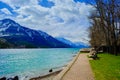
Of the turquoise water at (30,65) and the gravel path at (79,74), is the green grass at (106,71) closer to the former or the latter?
the gravel path at (79,74)

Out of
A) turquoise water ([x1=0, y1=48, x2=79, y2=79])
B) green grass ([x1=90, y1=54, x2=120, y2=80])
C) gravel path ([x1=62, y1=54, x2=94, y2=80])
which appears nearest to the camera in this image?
gravel path ([x1=62, y1=54, x2=94, y2=80])

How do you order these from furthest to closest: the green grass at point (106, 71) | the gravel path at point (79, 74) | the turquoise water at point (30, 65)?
the turquoise water at point (30, 65)
the green grass at point (106, 71)
the gravel path at point (79, 74)

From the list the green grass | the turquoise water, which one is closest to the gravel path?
the green grass

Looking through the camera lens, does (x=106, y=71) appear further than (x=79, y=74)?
Yes

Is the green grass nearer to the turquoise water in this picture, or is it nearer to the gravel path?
the gravel path

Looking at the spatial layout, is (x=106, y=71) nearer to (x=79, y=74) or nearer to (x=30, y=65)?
(x=79, y=74)

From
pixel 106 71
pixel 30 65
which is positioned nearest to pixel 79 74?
pixel 106 71

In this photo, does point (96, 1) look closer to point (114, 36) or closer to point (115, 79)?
point (114, 36)

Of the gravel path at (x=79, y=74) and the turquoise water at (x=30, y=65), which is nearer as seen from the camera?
the gravel path at (x=79, y=74)

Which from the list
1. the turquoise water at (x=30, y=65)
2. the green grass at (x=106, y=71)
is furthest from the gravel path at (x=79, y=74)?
the turquoise water at (x=30, y=65)

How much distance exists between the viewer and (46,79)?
1012 inches

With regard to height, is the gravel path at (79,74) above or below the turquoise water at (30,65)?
above

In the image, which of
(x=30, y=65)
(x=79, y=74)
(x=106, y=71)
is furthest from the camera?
(x=30, y=65)

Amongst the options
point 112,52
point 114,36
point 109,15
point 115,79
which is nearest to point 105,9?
point 109,15
